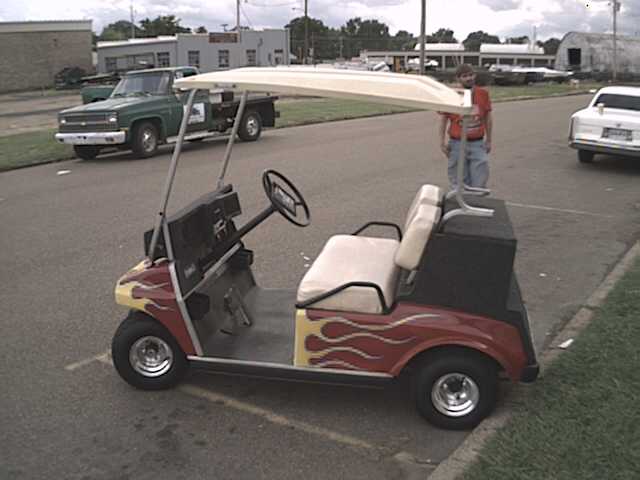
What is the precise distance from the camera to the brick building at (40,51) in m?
48.9

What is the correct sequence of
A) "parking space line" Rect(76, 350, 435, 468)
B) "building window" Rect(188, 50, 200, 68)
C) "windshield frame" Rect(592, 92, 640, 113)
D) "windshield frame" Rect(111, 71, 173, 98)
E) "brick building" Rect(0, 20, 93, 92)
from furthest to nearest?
"building window" Rect(188, 50, 200, 68)
"brick building" Rect(0, 20, 93, 92)
"windshield frame" Rect(111, 71, 173, 98)
"windshield frame" Rect(592, 92, 640, 113)
"parking space line" Rect(76, 350, 435, 468)

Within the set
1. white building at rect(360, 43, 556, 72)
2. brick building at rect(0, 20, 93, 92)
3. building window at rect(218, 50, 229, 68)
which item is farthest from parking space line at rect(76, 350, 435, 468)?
white building at rect(360, 43, 556, 72)

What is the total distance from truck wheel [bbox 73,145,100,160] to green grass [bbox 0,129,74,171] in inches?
14.7

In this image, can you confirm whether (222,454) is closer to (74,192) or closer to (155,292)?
(155,292)

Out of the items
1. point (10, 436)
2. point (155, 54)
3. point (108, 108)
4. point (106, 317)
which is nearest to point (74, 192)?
point (108, 108)

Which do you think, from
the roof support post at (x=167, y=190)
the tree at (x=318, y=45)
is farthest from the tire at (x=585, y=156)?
the tree at (x=318, y=45)

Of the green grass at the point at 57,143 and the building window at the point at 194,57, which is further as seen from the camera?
the building window at the point at 194,57

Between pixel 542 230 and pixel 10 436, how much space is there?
653 cm

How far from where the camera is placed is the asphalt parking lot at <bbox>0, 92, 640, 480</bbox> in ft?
12.6

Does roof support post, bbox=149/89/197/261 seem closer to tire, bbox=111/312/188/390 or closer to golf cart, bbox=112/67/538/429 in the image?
golf cart, bbox=112/67/538/429

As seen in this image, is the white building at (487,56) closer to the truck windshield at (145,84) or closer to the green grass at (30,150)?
the green grass at (30,150)

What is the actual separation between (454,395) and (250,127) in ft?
45.8

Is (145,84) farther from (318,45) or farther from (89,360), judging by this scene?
(318,45)

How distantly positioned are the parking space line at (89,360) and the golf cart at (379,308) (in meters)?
0.52
